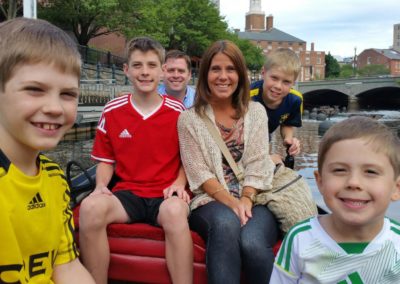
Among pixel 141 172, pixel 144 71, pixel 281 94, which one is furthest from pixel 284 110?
pixel 141 172

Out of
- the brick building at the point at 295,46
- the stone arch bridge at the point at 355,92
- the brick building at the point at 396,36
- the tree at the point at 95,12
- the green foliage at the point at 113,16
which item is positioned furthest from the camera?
the brick building at the point at 396,36

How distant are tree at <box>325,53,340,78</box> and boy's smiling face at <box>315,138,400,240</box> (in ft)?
336

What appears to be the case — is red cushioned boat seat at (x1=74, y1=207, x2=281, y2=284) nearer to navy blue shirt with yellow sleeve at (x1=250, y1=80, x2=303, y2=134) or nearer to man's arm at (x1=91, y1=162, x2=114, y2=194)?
man's arm at (x1=91, y1=162, x2=114, y2=194)

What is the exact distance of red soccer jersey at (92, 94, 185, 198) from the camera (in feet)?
9.84

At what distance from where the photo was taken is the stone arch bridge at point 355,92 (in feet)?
165

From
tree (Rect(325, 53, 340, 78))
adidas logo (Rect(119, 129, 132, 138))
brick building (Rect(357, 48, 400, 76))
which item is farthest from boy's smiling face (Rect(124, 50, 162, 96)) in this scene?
brick building (Rect(357, 48, 400, 76))

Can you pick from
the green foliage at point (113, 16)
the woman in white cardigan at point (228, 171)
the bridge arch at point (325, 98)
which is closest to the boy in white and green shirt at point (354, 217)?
the woman in white cardigan at point (228, 171)

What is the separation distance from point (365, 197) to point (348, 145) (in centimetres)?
19

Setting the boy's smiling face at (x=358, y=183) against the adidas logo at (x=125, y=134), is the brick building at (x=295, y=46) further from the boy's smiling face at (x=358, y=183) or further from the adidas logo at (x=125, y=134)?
the boy's smiling face at (x=358, y=183)

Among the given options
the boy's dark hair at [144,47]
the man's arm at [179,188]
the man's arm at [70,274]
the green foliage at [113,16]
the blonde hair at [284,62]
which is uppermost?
the green foliage at [113,16]

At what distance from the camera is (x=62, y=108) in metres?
1.63

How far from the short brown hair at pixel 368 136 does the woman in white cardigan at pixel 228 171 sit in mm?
919

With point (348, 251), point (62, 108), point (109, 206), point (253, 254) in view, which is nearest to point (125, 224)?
point (109, 206)

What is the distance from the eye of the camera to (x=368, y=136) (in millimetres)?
1616
